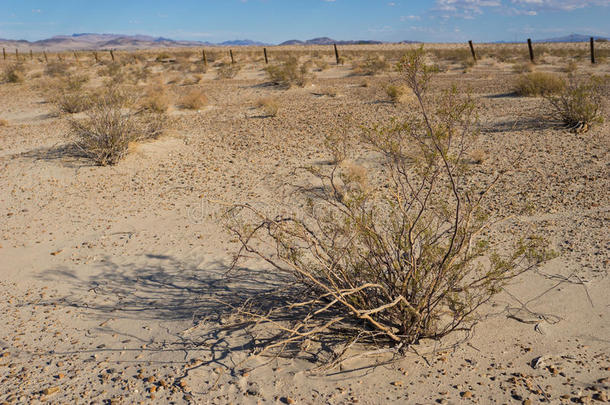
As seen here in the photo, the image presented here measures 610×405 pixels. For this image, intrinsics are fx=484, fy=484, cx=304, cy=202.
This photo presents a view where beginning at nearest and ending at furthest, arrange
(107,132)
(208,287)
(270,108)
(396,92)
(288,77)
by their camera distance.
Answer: (208,287) → (107,132) → (270,108) → (396,92) → (288,77)

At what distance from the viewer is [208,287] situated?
5.60 m

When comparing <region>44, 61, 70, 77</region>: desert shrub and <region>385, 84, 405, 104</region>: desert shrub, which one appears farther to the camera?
<region>44, 61, 70, 77</region>: desert shrub

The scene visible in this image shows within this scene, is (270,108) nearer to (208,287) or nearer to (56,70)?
(208,287)

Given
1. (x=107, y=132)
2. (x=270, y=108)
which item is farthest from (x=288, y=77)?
(x=107, y=132)

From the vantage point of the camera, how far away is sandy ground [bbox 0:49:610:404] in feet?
12.6

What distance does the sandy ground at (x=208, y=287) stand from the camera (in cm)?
385

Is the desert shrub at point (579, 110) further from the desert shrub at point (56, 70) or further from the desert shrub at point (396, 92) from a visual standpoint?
the desert shrub at point (56, 70)

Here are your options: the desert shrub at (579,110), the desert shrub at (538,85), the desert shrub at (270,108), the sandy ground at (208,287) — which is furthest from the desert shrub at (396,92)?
the desert shrub at (579,110)

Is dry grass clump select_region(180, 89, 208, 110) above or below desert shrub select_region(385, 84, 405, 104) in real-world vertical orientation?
above

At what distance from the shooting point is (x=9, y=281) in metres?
5.93

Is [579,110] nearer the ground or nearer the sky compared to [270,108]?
nearer the ground

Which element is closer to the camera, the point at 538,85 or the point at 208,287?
the point at 208,287

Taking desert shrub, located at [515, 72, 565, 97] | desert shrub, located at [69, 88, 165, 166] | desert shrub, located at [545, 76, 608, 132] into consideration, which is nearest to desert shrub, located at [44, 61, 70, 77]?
desert shrub, located at [69, 88, 165, 166]

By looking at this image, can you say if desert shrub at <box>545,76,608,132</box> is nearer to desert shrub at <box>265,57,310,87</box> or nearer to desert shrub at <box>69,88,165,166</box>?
desert shrub at <box>69,88,165,166</box>
